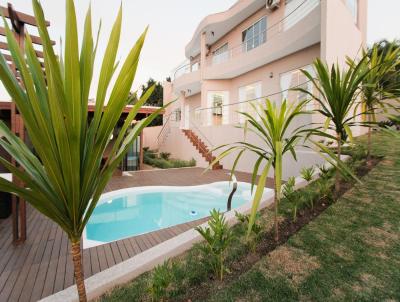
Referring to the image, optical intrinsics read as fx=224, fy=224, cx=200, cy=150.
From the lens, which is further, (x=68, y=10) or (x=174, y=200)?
(x=174, y=200)

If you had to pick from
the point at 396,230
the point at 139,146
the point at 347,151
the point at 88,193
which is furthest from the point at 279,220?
the point at 139,146

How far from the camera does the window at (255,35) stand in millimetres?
11750

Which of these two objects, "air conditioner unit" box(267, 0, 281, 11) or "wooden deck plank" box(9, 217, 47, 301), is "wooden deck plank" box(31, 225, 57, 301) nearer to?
"wooden deck plank" box(9, 217, 47, 301)

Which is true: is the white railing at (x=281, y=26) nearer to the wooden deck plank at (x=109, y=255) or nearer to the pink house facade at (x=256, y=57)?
the pink house facade at (x=256, y=57)

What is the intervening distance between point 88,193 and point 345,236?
2.78 metres

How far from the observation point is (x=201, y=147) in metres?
12.3

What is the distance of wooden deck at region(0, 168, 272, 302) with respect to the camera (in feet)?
8.39

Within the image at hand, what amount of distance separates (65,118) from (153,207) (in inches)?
243

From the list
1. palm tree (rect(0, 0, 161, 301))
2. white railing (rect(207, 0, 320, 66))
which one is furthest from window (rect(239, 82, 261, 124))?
palm tree (rect(0, 0, 161, 301))

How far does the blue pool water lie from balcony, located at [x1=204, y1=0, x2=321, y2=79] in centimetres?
587

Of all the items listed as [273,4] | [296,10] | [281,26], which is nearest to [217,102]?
[281,26]

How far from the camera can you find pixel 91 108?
741cm

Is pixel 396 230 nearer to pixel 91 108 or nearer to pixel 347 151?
pixel 347 151

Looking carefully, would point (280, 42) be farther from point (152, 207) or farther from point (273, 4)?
point (152, 207)
